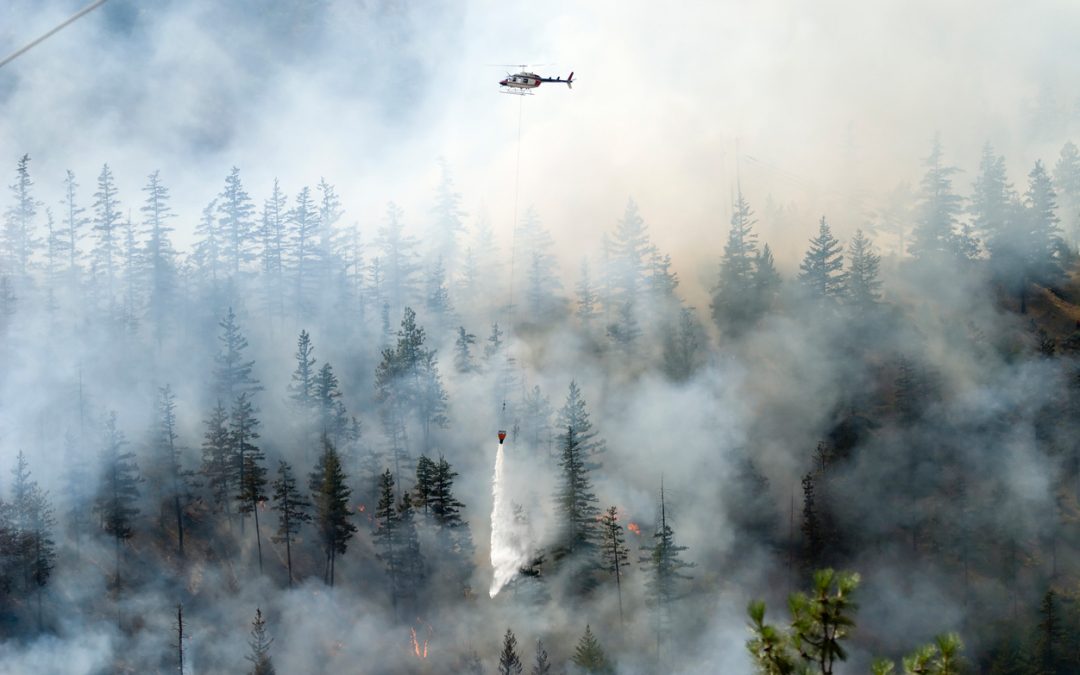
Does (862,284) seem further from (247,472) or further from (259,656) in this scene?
(259,656)

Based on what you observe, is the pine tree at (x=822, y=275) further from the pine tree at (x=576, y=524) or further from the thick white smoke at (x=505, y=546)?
the thick white smoke at (x=505, y=546)

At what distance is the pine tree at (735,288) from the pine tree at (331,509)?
193 feet

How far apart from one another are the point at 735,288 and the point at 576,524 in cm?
5063

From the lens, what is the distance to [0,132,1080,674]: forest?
274ft

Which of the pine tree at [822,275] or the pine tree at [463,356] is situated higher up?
the pine tree at [822,275]

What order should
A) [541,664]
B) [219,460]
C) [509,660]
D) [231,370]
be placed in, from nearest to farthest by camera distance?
[509,660] < [541,664] < [219,460] < [231,370]

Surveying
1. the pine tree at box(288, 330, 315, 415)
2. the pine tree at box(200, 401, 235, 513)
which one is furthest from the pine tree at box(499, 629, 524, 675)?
the pine tree at box(288, 330, 315, 415)

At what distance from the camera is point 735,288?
4899 inches

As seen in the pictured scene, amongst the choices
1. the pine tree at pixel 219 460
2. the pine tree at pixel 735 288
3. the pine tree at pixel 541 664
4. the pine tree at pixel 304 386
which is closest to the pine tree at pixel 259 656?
the pine tree at pixel 219 460

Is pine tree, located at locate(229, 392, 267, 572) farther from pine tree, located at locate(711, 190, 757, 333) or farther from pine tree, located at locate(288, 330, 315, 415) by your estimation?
pine tree, located at locate(711, 190, 757, 333)

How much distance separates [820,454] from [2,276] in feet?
350

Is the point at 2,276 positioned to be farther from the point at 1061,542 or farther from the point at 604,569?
the point at 1061,542

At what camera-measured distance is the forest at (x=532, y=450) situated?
274 feet

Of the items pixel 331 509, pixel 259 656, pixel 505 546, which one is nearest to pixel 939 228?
pixel 505 546
